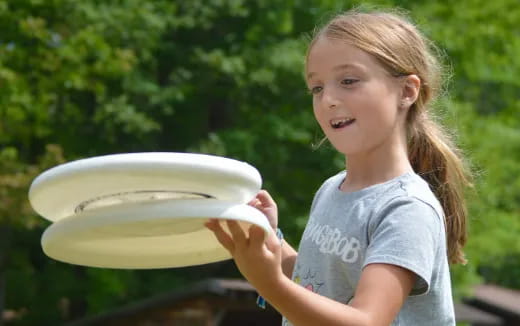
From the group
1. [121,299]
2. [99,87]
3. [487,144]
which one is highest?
[487,144]

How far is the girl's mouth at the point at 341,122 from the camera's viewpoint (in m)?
2.60

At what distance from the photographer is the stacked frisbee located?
224cm

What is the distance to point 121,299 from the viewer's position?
22.1 metres

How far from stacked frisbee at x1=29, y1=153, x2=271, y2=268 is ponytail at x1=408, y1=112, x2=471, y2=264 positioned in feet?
2.17

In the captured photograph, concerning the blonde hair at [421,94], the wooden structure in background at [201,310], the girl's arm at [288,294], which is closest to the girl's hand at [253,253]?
the girl's arm at [288,294]

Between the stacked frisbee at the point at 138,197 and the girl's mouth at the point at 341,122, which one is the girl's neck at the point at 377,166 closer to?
the girl's mouth at the point at 341,122

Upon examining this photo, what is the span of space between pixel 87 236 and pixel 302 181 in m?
17.4

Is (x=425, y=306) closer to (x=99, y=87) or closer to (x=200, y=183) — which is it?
(x=200, y=183)

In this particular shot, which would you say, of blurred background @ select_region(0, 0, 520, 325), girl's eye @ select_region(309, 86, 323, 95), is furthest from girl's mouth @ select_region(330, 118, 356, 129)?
blurred background @ select_region(0, 0, 520, 325)

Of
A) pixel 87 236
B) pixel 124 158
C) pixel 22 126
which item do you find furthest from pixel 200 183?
pixel 22 126

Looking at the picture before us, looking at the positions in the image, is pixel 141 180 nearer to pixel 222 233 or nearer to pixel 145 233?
pixel 222 233

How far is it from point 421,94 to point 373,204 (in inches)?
16.7

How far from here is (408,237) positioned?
2.41 meters

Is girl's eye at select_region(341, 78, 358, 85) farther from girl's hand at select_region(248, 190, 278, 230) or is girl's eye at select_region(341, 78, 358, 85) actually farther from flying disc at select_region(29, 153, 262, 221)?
girl's hand at select_region(248, 190, 278, 230)
